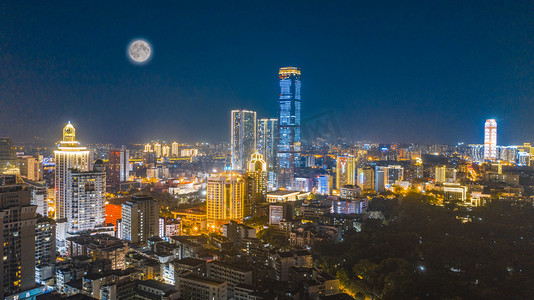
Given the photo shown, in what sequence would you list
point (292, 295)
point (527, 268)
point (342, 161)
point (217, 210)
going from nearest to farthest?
point (292, 295), point (527, 268), point (217, 210), point (342, 161)

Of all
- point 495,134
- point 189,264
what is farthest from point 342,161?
point 189,264

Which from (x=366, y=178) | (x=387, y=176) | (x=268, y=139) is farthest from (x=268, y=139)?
(x=387, y=176)

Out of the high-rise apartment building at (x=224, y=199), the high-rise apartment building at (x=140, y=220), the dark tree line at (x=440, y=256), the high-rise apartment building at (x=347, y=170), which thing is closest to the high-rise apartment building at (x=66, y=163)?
the high-rise apartment building at (x=140, y=220)

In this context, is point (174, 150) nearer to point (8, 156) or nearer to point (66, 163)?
point (8, 156)

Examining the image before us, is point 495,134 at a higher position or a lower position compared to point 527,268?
higher

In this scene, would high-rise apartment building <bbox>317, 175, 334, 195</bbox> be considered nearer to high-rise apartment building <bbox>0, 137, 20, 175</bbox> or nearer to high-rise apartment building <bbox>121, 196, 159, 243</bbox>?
high-rise apartment building <bbox>121, 196, 159, 243</bbox>

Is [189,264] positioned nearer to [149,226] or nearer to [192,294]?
[192,294]

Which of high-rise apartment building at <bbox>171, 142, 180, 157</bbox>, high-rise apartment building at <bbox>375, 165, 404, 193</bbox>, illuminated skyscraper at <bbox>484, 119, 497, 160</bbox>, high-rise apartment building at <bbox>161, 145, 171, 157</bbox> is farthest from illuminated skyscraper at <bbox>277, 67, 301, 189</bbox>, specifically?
high-rise apartment building at <bbox>171, 142, 180, 157</bbox>
